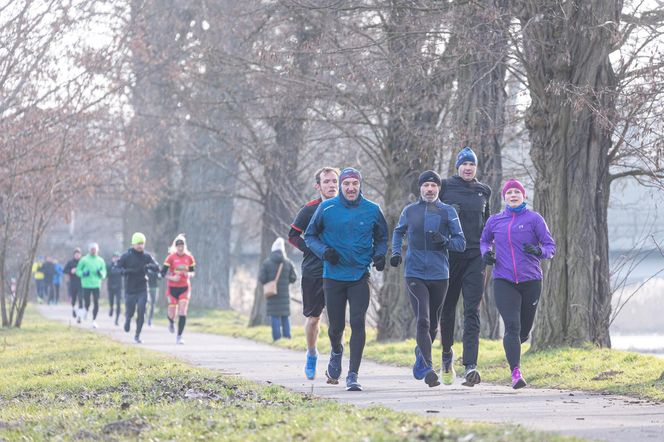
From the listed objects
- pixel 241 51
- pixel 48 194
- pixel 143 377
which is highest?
pixel 241 51

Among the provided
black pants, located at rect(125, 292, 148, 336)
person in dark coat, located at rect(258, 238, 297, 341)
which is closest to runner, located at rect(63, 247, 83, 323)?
black pants, located at rect(125, 292, 148, 336)

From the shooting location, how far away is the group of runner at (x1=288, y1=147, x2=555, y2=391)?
11445mm

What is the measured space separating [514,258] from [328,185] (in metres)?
1.93

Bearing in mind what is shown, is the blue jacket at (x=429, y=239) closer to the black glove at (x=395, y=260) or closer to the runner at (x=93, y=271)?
the black glove at (x=395, y=260)

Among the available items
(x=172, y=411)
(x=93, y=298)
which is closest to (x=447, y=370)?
(x=172, y=411)

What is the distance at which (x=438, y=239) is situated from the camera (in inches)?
444

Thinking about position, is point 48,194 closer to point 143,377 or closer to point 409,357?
point 409,357

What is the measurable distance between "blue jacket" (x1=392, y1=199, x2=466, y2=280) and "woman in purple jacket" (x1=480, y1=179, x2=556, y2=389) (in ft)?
1.11

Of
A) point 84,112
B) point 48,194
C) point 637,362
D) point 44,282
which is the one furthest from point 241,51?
point 44,282

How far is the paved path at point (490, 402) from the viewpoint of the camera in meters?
8.73

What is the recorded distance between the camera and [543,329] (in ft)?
50.2

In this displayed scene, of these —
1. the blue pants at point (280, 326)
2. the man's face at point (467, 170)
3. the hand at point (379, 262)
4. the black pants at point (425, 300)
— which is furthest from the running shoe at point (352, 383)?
the blue pants at point (280, 326)

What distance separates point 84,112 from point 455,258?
15535 mm

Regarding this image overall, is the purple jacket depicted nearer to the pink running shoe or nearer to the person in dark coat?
the pink running shoe
